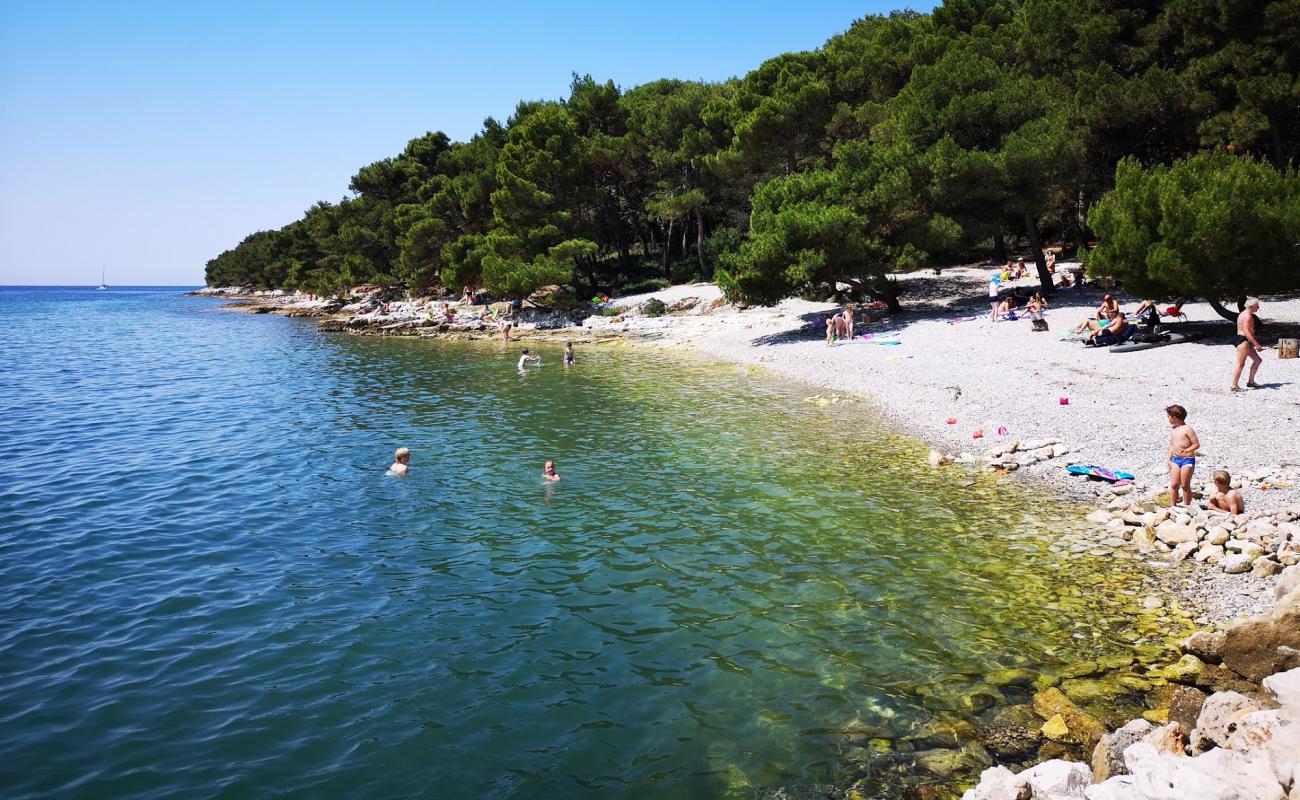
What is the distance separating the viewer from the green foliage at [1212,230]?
2156cm

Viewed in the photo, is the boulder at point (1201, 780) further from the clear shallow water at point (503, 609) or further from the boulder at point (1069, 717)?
the clear shallow water at point (503, 609)

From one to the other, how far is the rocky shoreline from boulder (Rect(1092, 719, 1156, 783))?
0.01m

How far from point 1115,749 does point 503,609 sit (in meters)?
7.67

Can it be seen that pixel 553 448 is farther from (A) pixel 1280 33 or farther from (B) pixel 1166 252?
(A) pixel 1280 33

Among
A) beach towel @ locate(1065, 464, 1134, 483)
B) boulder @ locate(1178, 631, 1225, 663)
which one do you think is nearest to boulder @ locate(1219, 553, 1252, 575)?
boulder @ locate(1178, 631, 1225, 663)

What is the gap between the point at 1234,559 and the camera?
1020 centimetres

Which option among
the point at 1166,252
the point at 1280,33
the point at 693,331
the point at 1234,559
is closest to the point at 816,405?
the point at 1166,252

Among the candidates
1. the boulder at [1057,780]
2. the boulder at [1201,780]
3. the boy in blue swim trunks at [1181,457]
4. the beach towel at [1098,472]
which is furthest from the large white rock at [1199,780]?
the beach towel at [1098,472]

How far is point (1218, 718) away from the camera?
6.28 metres

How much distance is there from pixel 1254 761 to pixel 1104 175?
39.7 metres

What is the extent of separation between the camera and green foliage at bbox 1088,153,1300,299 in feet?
70.7

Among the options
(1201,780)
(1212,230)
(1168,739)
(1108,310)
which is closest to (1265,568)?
(1168,739)

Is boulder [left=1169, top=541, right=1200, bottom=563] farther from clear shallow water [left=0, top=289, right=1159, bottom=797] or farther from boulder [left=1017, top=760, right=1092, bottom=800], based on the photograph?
boulder [left=1017, top=760, right=1092, bottom=800]

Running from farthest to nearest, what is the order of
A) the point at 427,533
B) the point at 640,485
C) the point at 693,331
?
the point at 693,331
the point at 640,485
the point at 427,533
